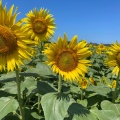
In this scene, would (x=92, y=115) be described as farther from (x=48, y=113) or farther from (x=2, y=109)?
(x=2, y=109)

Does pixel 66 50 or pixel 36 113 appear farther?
pixel 36 113

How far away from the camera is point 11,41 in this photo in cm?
294

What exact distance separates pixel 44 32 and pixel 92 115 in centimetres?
320

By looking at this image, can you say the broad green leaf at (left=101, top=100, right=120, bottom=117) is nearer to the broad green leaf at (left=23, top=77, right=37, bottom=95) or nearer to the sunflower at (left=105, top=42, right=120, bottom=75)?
the sunflower at (left=105, top=42, right=120, bottom=75)

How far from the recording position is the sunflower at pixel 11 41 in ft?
9.43

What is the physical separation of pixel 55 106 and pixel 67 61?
0.59 m

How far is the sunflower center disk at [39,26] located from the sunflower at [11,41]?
305 centimetres

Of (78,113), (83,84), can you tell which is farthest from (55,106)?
(83,84)

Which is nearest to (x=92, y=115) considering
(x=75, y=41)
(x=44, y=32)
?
(x=75, y=41)

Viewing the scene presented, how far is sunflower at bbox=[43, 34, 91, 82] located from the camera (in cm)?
319

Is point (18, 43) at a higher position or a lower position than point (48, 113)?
higher

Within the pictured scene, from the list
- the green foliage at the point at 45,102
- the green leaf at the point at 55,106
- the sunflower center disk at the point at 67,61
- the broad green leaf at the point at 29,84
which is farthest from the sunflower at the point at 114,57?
the green leaf at the point at 55,106

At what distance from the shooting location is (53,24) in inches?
243

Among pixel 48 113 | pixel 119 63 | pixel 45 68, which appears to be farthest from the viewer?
pixel 119 63
